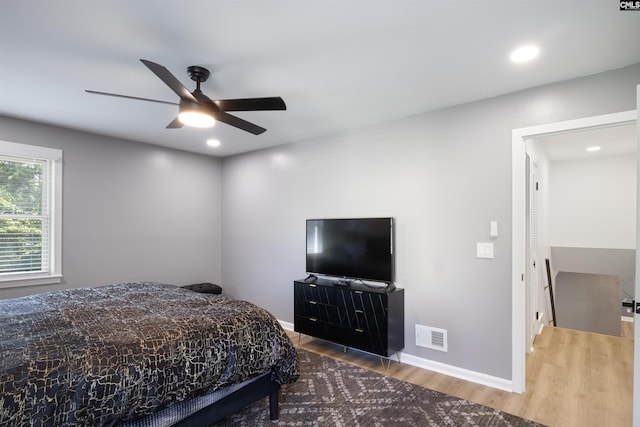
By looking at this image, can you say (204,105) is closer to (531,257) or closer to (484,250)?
(484,250)

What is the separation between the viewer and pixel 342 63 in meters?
2.37

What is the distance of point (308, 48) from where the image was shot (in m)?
2.18

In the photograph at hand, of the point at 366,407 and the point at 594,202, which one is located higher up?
the point at 594,202

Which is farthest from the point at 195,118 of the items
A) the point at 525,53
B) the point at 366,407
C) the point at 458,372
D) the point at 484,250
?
the point at 458,372

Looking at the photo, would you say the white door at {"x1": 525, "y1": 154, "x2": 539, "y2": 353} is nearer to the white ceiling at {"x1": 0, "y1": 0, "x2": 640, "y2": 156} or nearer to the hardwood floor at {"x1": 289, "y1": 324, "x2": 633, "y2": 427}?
the hardwood floor at {"x1": 289, "y1": 324, "x2": 633, "y2": 427}

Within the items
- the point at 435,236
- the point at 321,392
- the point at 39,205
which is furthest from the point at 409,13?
A: the point at 39,205

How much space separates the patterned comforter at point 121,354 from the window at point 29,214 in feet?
4.02

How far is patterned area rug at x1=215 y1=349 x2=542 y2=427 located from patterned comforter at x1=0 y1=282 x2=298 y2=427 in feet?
1.15

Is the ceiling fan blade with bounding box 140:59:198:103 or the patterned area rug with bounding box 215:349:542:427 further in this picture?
the patterned area rug with bounding box 215:349:542:427

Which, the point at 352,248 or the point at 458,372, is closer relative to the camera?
the point at 458,372

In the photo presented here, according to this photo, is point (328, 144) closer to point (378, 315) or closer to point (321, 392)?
point (378, 315)

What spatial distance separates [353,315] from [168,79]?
2.65 meters

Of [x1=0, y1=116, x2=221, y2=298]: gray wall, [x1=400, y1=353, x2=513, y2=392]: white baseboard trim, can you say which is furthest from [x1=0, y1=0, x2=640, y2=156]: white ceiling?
[x1=400, y1=353, x2=513, y2=392]: white baseboard trim

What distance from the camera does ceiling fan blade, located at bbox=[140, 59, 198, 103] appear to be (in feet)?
6.00
